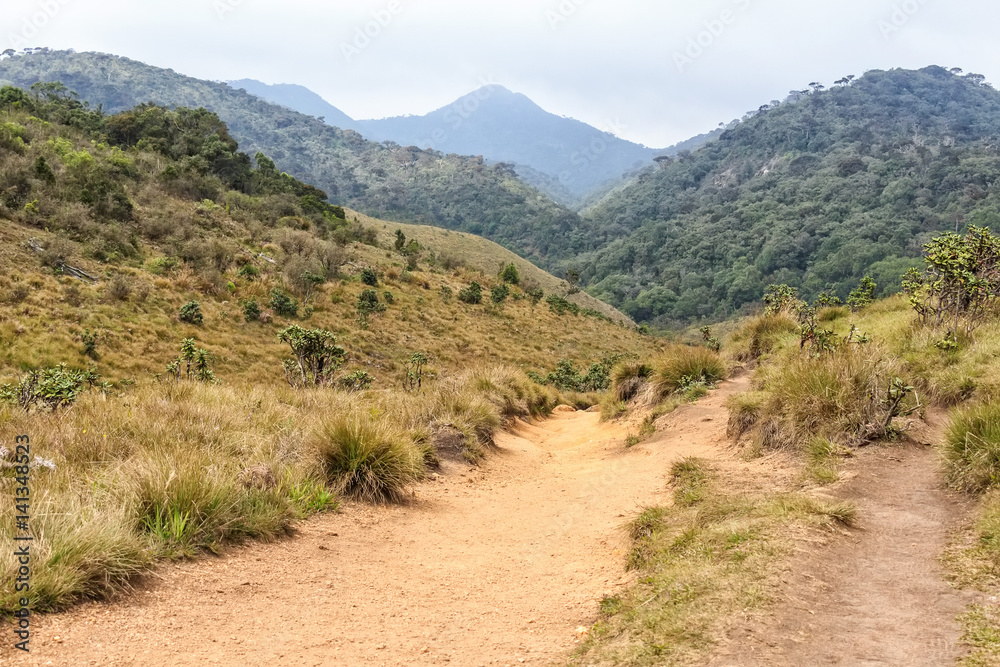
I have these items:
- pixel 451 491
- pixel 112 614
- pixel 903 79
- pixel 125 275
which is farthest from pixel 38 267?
pixel 903 79

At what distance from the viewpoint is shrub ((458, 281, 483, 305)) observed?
36438mm

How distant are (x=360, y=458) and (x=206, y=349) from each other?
48.2 ft

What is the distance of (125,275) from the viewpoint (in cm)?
2120

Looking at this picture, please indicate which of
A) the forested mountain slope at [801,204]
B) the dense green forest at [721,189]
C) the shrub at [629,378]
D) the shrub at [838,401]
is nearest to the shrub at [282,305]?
the shrub at [629,378]

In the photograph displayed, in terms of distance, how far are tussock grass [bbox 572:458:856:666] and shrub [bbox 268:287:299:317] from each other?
21.4 m

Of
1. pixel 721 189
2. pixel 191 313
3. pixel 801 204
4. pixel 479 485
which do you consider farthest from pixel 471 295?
pixel 721 189

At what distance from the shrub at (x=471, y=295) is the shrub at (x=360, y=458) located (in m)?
29.8

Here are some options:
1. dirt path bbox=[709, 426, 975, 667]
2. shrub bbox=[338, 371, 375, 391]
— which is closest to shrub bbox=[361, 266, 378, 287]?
shrub bbox=[338, 371, 375, 391]

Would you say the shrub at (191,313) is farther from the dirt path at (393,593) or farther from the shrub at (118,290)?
the dirt path at (393,593)

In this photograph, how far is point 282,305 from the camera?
2409 centimetres

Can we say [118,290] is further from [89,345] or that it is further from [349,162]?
[349,162]

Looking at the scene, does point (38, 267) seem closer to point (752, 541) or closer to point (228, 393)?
point (228, 393)

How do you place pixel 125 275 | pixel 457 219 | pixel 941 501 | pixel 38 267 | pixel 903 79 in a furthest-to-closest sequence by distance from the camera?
pixel 903 79, pixel 457 219, pixel 125 275, pixel 38 267, pixel 941 501

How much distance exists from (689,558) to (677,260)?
118m
